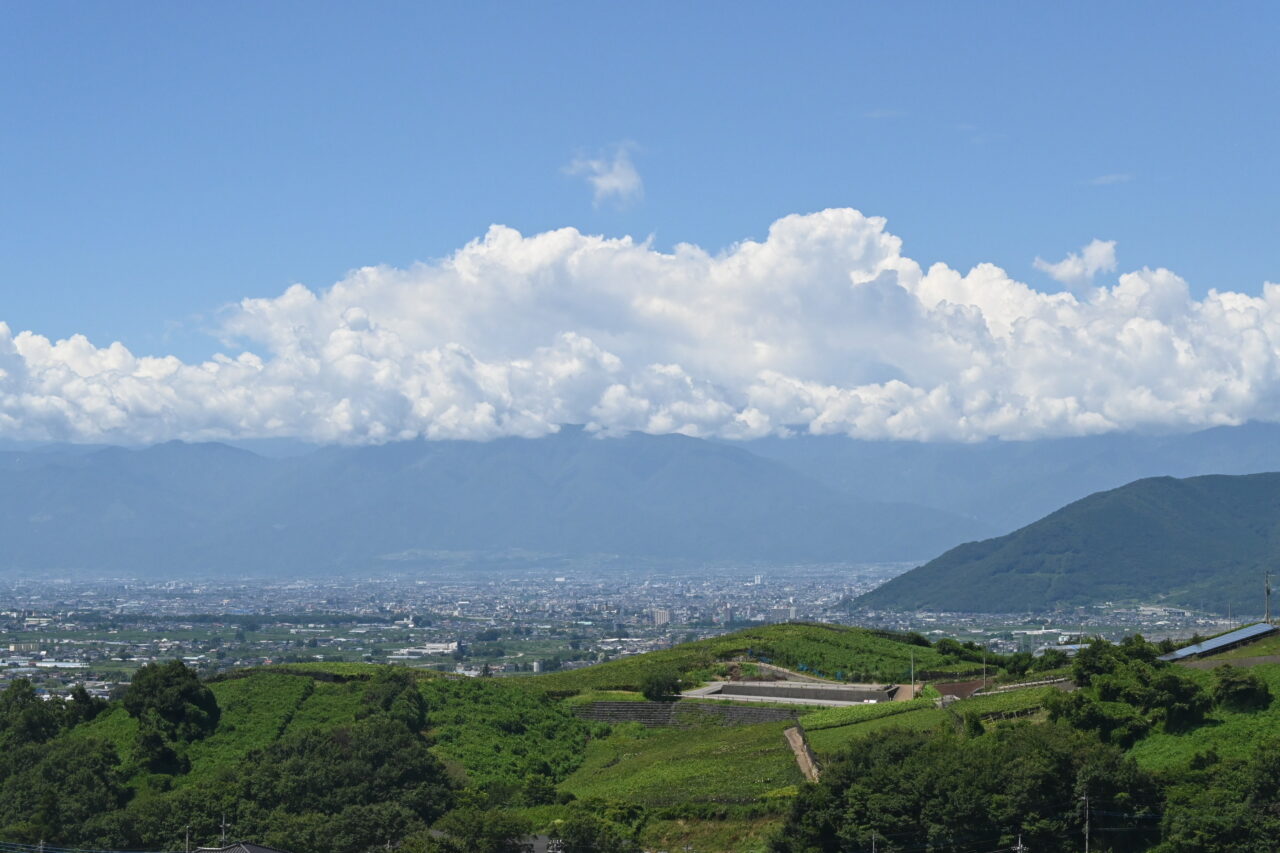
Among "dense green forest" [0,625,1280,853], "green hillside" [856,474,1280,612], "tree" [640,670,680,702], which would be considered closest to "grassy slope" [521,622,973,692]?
"dense green forest" [0,625,1280,853]

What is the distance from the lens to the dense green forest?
121 feet

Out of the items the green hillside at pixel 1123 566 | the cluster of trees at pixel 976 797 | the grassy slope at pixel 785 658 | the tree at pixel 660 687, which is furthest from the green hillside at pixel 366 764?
the green hillside at pixel 1123 566

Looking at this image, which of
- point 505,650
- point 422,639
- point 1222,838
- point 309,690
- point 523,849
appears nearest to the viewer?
point 1222,838

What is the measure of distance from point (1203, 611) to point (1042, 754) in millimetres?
129778

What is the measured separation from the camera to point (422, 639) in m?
156

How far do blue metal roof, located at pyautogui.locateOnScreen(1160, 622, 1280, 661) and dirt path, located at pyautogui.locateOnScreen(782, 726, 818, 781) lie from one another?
11.6 metres

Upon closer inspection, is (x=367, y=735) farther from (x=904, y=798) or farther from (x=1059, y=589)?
(x=1059, y=589)

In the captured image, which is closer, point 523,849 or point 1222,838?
point 1222,838

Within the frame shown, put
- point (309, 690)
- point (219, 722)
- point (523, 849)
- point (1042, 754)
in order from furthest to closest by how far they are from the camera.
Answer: point (309, 690)
point (219, 722)
point (523, 849)
point (1042, 754)

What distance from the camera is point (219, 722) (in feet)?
184

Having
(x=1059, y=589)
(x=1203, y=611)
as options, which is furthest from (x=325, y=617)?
(x=1203, y=611)

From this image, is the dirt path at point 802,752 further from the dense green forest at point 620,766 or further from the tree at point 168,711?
the tree at point 168,711

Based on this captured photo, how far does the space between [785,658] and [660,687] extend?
11.0 m

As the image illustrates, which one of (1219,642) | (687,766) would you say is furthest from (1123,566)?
(687,766)
